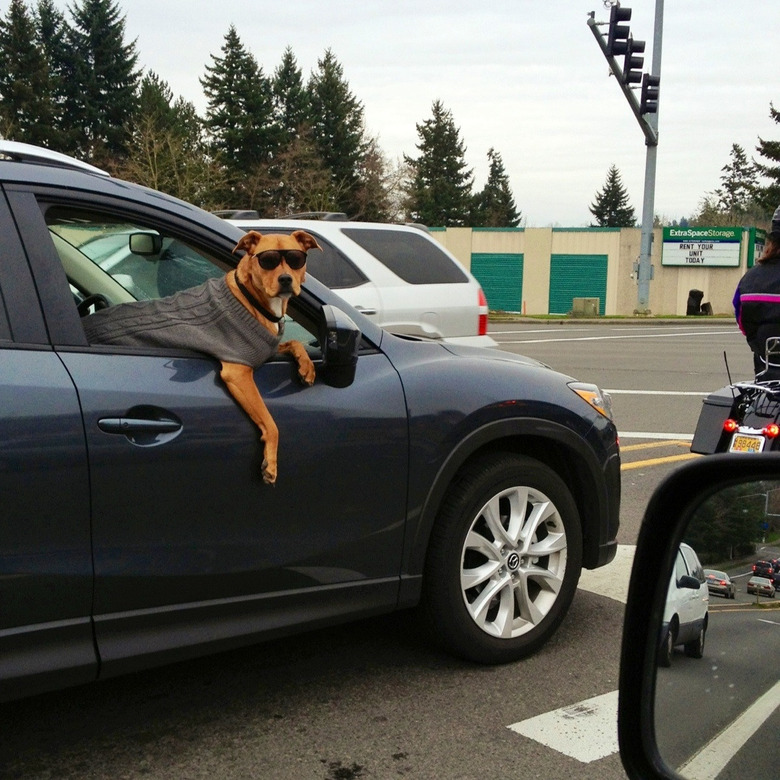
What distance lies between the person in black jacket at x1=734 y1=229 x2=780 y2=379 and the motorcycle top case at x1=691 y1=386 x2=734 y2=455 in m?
0.28

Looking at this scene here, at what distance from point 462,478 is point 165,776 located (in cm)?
140

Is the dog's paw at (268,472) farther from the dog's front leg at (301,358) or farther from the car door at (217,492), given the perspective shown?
the dog's front leg at (301,358)

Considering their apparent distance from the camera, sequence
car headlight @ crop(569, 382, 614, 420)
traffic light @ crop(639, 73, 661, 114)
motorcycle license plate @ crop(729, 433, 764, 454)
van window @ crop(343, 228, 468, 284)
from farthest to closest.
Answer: traffic light @ crop(639, 73, 661, 114)
van window @ crop(343, 228, 468, 284)
motorcycle license plate @ crop(729, 433, 764, 454)
car headlight @ crop(569, 382, 614, 420)

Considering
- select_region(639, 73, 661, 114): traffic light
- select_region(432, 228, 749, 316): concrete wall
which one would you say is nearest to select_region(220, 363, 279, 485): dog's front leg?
select_region(639, 73, 661, 114): traffic light

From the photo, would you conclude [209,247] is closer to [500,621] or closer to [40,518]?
[40,518]

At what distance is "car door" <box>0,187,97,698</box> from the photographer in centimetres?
264

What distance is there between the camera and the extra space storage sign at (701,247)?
158 feet

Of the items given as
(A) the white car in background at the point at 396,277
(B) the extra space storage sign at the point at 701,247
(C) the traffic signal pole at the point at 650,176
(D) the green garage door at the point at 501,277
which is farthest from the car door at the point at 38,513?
(D) the green garage door at the point at 501,277

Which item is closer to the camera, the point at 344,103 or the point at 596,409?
the point at 596,409

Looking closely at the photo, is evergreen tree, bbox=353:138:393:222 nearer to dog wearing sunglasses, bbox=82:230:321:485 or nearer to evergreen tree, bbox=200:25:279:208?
evergreen tree, bbox=200:25:279:208

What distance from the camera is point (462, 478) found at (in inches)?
143

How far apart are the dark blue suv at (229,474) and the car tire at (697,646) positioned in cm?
178

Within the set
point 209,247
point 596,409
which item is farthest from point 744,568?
point 596,409

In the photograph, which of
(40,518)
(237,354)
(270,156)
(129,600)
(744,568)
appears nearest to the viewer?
(744,568)
